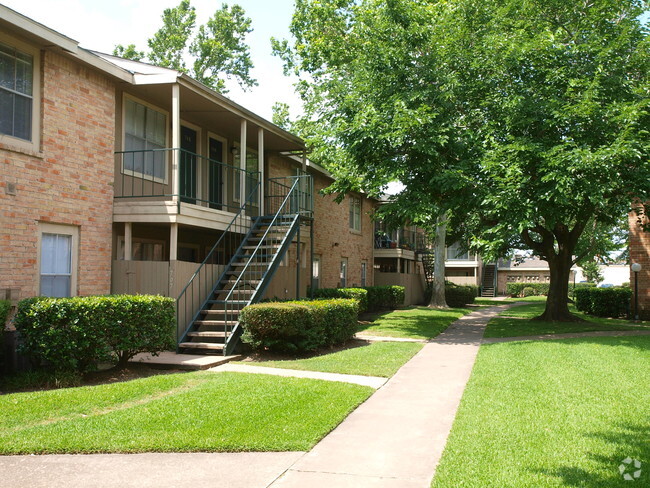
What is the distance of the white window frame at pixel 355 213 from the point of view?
25.8 meters

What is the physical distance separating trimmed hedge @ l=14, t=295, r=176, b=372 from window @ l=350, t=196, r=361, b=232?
17757 mm

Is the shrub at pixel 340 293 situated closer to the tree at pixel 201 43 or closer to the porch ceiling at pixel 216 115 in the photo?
the porch ceiling at pixel 216 115

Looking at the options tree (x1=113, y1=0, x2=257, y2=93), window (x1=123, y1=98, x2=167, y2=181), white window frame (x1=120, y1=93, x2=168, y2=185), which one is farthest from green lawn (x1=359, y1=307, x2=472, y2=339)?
tree (x1=113, y1=0, x2=257, y2=93)

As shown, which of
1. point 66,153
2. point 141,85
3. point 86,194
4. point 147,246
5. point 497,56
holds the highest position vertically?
point 497,56

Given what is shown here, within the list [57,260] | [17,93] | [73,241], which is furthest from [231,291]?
[17,93]

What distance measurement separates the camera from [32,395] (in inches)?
277

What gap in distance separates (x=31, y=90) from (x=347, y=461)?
26.6 ft

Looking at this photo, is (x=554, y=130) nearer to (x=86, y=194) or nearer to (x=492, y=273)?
(x=86, y=194)

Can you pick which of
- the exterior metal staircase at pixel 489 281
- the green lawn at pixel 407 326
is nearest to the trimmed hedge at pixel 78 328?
the green lawn at pixel 407 326

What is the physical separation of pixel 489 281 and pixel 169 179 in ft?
130

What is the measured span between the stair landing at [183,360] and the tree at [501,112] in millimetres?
6540

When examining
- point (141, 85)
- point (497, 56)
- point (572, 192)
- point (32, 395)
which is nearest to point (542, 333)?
point (572, 192)

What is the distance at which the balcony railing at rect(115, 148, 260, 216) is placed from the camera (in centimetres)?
1166

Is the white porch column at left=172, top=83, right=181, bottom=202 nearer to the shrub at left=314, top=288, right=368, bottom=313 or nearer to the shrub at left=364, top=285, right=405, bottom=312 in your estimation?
the shrub at left=314, top=288, right=368, bottom=313
